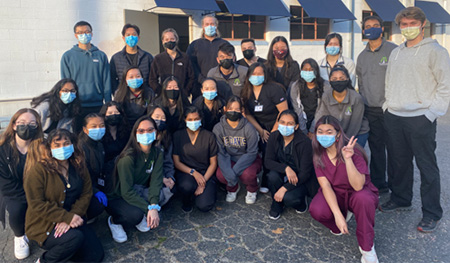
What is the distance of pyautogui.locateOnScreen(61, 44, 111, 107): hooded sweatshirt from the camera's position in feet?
16.2

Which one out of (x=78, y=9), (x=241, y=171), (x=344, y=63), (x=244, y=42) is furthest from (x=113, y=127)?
(x=78, y=9)

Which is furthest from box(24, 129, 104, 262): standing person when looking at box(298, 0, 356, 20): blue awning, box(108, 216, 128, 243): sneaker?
box(298, 0, 356, 20): blue awning

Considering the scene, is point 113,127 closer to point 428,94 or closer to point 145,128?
point 145,128

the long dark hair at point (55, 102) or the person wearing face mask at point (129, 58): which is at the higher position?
the person wearing face mask at point (129, 58)

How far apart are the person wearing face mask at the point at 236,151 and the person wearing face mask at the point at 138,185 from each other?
0.87 m

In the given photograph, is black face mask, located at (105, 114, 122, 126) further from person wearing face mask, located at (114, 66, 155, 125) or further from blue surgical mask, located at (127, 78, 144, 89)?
blue surgical mask, located at (127, 78, 144, 89)

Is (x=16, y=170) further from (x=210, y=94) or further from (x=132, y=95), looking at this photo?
(x=210, y=94)

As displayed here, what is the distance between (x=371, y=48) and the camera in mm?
4531

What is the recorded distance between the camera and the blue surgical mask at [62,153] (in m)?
3.15

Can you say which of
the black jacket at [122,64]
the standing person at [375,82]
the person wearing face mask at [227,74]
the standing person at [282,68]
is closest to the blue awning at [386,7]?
the standing person at [282,68]

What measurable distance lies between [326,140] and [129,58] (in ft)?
10.5

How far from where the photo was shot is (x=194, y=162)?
446cm

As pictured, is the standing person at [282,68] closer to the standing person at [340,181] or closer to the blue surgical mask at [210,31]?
the blue surgical mask at [210,31]

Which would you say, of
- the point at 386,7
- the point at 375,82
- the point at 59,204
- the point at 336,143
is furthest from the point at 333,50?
the point at 386,7
